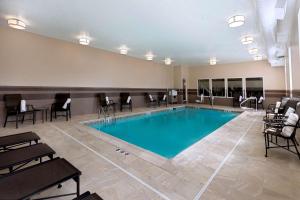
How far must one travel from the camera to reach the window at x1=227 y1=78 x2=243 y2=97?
33.6ft

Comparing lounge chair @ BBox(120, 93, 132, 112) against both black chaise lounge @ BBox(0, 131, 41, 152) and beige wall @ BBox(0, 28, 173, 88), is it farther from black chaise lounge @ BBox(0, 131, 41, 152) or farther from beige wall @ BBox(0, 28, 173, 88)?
black chaise lounge @ BBox(0, 131, 41, 152)

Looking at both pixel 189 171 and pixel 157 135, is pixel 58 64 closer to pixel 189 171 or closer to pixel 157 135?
pixel 157 135

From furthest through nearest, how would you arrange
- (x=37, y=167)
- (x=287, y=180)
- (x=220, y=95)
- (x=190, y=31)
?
(x=220, y=95), (x=190, y=31), (x=287, y=180), (x=37, y=167)

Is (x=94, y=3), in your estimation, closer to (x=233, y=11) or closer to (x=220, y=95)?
(x=233, y=11)

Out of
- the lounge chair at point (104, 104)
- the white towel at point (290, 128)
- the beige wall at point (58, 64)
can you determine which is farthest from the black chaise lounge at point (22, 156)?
the lounge chair at point (104, 104)

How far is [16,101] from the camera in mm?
5164

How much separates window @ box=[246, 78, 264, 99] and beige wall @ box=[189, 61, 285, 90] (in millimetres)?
278

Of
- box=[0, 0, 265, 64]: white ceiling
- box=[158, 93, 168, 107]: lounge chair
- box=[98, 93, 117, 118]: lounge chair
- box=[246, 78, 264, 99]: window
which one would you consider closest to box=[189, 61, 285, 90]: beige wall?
box=[246, 78, 264, 99]: window

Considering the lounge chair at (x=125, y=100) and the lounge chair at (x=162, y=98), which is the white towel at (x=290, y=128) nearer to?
the lounge chair at (x=125, y=100)

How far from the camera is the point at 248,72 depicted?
386 inches

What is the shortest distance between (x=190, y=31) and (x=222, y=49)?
2.87 metres

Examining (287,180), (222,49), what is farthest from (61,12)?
(222,49)

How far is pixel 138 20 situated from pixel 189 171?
3.86 meters

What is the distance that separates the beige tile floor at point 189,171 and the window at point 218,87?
820 centimetres
